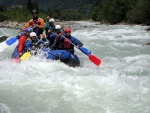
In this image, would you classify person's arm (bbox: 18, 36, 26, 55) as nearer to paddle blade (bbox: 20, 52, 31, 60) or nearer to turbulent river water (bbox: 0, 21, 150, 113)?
paddle blade (bbox: 20, 52, 31, 60)

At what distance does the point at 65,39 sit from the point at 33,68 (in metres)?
1.92

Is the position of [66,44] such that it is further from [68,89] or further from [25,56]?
[68,89]

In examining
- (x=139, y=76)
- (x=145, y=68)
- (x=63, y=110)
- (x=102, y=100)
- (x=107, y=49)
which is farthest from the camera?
(x=107, y=49)

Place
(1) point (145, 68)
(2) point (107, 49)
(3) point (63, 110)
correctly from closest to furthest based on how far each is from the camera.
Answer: (3) point (63, 110) < (1) point (145, 68) < (2) point (107, 49)

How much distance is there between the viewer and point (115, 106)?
5.95 m

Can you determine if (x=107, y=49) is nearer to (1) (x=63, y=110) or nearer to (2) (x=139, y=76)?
(2) (x=139, y=76)

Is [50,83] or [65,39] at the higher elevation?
[65,39]

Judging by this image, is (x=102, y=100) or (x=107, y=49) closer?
(x=102, y=100)

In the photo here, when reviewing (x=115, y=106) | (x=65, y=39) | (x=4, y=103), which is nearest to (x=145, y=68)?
(x=65, y=39)

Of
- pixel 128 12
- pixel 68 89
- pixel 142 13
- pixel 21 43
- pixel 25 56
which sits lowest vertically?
pixel 128 12

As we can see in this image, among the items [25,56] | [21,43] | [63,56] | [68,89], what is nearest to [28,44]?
[21,43]

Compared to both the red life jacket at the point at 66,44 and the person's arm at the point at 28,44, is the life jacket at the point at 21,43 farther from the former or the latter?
the red life jacket at the point at 66,44

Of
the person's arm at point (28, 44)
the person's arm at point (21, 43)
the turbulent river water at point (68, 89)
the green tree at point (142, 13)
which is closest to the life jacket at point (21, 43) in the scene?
the person's arm at point (21, 43)

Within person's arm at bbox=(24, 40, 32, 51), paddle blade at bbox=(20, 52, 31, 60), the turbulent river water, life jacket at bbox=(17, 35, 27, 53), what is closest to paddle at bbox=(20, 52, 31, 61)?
paddle blade at bbox=(20, 52, 31, 60)
